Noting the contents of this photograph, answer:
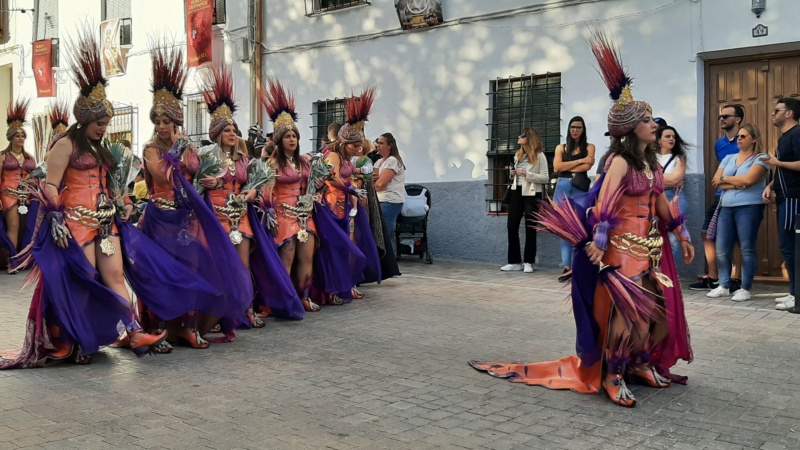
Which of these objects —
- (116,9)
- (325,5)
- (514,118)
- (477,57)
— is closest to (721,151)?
(514,118)

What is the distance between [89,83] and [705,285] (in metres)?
7.04

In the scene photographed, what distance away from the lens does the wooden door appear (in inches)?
363

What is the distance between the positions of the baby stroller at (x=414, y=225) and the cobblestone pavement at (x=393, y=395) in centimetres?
445

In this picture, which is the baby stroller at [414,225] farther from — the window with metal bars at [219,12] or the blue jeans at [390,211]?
the window with metal bars at [219,12]

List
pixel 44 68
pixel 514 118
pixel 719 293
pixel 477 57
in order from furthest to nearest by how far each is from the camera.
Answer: pixel 44 68, pixel 477 57, pixel 514 118, pixel 719 293

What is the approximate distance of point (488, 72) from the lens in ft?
38.9

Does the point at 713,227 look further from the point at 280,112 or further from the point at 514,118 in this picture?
the point at 280,112

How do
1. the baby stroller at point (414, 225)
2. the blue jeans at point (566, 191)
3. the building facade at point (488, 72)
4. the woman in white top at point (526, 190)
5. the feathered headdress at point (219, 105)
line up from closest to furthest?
the feathered headdress at point (219, 105)
the building facade at point (488, 72)
the blue jeans at point (566, 191)
the woman in white top at point (526, 190)
the baby stroller at point (414, 225)

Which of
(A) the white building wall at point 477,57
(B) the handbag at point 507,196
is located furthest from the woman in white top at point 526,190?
(A) the white building wall at point 477,57

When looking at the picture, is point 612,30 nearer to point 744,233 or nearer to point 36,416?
point 744,233

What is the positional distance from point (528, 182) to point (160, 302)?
6.04 meters

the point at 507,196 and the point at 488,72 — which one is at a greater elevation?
the point at 488,72

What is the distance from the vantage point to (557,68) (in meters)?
11.0

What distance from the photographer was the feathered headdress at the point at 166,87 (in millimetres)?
6105
